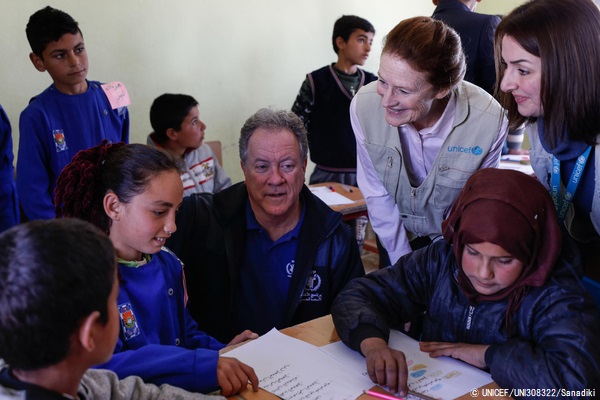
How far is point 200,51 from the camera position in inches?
167

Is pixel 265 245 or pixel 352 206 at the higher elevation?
pixel 265 245

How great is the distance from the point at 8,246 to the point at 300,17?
166 inches

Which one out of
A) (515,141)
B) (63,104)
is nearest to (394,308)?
(63,104)

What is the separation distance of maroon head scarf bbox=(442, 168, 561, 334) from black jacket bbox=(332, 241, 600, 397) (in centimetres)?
4

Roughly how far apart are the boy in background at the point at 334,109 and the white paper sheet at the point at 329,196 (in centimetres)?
49

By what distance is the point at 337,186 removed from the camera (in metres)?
3.75

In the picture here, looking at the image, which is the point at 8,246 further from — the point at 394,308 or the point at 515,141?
the point at 515,141

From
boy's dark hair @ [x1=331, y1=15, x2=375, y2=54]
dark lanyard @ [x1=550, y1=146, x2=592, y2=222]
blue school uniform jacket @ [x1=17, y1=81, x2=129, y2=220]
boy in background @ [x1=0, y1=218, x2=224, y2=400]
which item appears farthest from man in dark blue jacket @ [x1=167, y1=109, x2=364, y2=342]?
boy's dark hair @ [x1=331, y1=15, x2=375, y2=54]

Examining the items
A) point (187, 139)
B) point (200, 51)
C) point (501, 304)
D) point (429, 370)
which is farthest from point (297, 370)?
point (200, 51)

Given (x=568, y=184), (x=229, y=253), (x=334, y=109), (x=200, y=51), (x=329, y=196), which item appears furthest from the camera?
(x=200, y=51)

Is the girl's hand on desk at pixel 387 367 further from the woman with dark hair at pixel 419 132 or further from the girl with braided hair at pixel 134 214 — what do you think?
the woman with dark hair at pixel 419 132

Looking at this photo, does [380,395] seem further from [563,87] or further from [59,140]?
[59,140]

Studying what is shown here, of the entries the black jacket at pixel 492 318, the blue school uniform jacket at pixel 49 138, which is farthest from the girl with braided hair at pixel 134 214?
the blue school uniform jacket at pixel 49 138

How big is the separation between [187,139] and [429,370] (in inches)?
94.8
